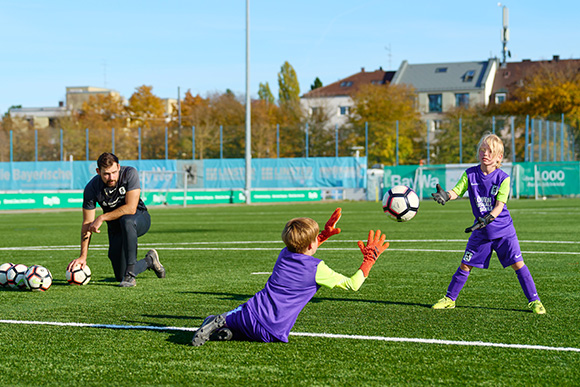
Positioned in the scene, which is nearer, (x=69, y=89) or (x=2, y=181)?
(x=2, y=181)

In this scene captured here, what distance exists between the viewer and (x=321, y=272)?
16.3 feet

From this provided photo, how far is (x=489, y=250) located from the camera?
629 centimetres

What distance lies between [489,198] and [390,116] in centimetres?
5840

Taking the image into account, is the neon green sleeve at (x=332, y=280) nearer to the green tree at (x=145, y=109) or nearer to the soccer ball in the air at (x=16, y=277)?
the soccer ball in the air at (x=16, y=277)

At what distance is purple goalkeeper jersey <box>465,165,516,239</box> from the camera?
6.21m

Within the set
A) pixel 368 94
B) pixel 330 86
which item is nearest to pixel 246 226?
pixel 368 94

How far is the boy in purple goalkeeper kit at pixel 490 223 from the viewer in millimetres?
6180

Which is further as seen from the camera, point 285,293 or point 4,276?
point 4,276

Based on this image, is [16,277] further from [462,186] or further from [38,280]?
[462,186]

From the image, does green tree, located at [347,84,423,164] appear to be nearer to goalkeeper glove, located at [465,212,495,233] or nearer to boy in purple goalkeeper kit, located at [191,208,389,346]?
goalkeeper glove, located at [465,212,495,233]

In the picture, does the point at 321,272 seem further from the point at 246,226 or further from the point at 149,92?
the point at 149,92

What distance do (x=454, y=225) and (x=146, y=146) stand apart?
1082 inches

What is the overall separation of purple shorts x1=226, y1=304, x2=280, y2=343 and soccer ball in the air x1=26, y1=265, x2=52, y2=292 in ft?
11.4

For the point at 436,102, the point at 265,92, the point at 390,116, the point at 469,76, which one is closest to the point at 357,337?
the point at 390,116
